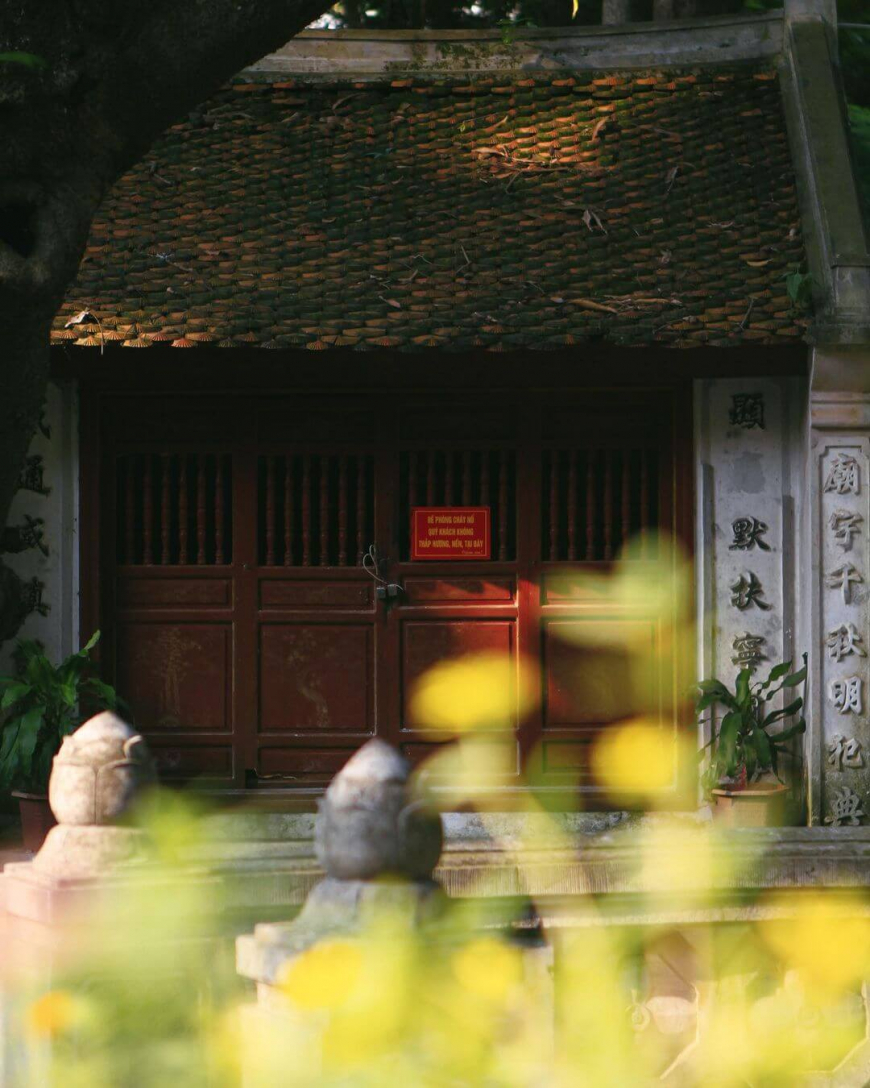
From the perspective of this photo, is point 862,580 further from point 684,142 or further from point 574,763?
point 684,142

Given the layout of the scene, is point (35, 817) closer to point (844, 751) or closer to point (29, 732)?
point (29, 732)

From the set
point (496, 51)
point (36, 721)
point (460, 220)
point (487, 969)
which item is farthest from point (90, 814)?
point (496, 51)

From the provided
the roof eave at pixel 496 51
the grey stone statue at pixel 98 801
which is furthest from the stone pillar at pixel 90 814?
the roof eave at pixel 496 51

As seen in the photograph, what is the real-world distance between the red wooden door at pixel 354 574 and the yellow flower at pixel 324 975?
6.01m

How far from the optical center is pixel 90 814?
5414 mm

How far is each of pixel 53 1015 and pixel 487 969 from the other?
1274 mm

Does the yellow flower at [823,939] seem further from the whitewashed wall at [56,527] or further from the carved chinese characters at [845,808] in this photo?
the whitewashed wall at [56,527]

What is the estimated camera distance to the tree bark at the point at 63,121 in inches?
223

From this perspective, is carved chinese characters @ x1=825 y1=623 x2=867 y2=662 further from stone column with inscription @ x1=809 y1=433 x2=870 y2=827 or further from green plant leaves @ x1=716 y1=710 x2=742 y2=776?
green plant leaves @ x1=716 y1=710 x2=742 y2=776

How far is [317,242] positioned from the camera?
10.3m

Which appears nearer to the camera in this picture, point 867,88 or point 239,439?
point 239,439

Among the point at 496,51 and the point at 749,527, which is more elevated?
the point at 496,51

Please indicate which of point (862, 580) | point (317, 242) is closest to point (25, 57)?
point (317, 242)

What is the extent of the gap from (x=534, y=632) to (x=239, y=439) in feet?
7.15
